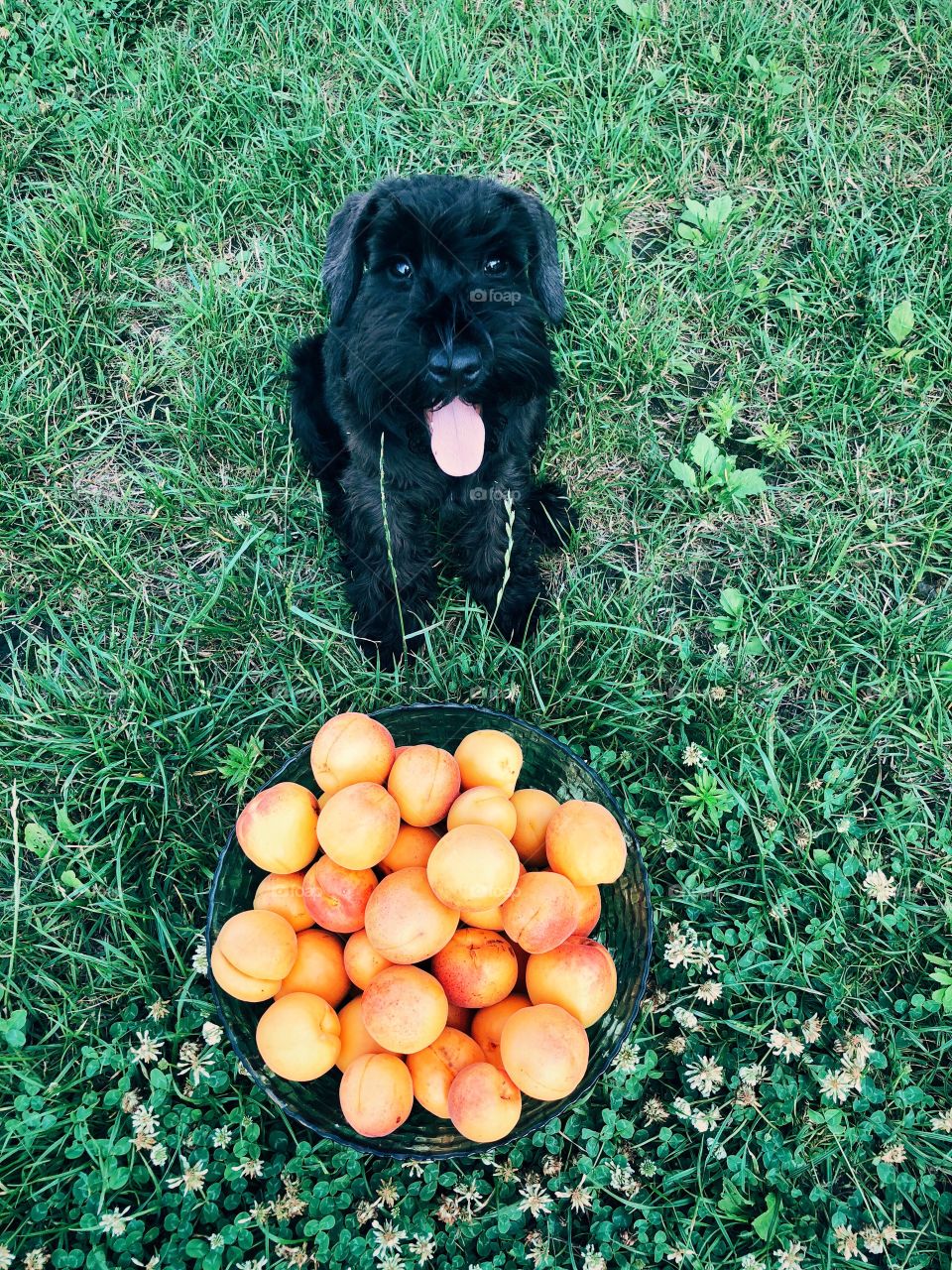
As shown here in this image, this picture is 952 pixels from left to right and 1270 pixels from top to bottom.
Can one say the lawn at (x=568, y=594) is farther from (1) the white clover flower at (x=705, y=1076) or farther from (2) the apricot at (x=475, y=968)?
(2) the apricot at (x=475, y=968)

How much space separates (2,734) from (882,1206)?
3.14 m

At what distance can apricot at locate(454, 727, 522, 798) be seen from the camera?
220 cm

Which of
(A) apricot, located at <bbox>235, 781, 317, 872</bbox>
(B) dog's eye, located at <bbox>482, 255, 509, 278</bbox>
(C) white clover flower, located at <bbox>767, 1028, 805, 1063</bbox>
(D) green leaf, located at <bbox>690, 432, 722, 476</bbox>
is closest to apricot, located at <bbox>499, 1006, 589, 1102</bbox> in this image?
(A) apricot, located at <bbox>235, 781, 317, 872</bbox>

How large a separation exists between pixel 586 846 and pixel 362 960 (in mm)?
635

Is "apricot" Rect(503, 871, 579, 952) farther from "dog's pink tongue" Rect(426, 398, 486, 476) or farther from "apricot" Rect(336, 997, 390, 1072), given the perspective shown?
"dog's pink tongue" Rect(426, 398, 486, 476)

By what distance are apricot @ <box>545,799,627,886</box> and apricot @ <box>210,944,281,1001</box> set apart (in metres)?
0.77

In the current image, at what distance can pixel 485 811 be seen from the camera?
2.07 meters

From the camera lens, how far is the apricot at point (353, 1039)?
2.08 metres

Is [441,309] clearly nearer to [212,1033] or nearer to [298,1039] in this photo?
[298,1039]

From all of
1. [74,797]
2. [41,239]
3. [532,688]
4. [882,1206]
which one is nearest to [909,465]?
[532,688]

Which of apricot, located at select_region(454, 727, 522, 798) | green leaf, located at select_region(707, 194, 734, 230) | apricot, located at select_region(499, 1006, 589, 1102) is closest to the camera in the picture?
apricot, located at select_region(499, 1006, 589, 1102)

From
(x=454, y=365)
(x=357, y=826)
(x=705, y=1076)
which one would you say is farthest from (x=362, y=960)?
(x=454, y=365)

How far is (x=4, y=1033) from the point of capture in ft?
8.20

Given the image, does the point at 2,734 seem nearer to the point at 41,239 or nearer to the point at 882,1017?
the point at 41,239
